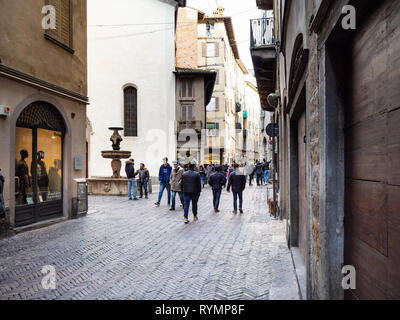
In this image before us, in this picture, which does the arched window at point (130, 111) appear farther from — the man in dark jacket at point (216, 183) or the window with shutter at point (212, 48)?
the man in dark jacket at point (216, 183)

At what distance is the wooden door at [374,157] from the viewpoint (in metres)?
1.89

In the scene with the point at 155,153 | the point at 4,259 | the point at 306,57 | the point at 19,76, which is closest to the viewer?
the point at 306,57

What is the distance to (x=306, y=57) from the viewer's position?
12.1 ft

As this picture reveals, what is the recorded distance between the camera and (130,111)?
95.6 feet

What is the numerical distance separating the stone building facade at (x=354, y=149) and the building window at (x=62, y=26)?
839 cm

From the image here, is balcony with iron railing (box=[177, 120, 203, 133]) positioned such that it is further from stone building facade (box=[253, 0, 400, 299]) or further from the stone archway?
stone building facade (box=[253, 0, 400, 299])

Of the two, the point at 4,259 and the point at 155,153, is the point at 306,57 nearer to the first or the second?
the point at 4,259

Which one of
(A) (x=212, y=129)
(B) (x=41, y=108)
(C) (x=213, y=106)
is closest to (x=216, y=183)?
(B) (x=41, y=108)

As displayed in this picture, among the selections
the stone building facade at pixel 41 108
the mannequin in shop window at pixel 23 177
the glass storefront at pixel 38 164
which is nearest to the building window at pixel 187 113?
the stone building facade at pixel 41 108

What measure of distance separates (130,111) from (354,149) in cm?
2761

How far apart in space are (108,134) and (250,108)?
4188cm

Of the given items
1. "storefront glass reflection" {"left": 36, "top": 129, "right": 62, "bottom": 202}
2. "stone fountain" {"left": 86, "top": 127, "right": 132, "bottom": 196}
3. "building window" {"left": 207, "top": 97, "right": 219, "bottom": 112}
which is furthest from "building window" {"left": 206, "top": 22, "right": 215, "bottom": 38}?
"storefront glass reflection" {"left": 36, "top": 129, "right": 62, "bottom": 202}

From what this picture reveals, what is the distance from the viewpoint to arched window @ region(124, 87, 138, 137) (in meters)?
28.9
